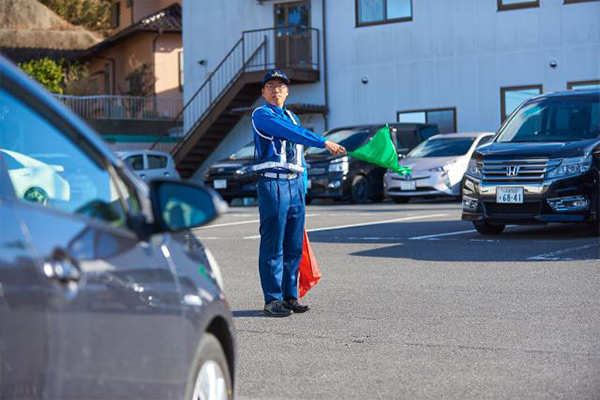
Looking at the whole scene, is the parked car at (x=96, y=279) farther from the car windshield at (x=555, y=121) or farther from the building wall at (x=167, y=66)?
the building wall at (x=167, y=66)

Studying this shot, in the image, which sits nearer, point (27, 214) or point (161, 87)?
point (27, 214)

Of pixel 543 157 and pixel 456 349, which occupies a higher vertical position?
pixel 543 157

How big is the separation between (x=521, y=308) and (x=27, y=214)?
6.29 m

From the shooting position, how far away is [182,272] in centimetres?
384

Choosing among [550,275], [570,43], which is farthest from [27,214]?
[570,43]

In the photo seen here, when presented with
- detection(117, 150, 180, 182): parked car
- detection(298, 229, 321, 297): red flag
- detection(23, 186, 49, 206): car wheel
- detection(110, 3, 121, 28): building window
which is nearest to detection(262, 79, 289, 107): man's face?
detection(298, 229, 321, 297): red flag

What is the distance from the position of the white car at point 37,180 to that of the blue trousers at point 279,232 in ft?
14.7

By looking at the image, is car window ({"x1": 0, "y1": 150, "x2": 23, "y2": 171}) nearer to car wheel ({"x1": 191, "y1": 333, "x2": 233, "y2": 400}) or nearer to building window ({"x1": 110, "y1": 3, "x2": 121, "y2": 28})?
car wheel ({"x1": 191, "y1": 333, "x2": 233, "y2": 400})

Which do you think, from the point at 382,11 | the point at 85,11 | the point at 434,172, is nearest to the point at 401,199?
the point at 434,172

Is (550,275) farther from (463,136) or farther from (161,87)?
(161,87)

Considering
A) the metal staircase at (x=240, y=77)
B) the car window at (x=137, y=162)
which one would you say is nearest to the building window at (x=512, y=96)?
the metal staircase at (x=240, y=77)

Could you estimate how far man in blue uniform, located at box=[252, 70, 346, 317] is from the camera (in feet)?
27.7

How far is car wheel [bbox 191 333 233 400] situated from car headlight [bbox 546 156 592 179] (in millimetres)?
9614

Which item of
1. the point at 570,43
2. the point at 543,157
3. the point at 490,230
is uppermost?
the point at 570,43
